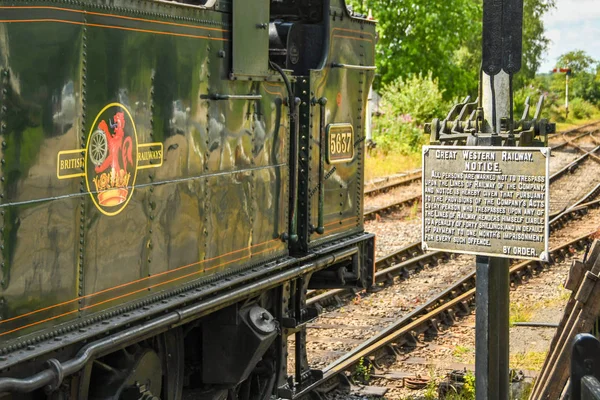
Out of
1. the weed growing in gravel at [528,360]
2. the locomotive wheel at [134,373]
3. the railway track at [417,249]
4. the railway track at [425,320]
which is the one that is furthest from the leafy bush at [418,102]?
the locomotive wheel at [134,373]

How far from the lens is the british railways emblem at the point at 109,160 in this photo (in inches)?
196

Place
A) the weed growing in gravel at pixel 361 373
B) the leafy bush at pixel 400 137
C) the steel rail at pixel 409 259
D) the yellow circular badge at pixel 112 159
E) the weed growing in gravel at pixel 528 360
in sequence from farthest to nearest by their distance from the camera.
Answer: the leafy bush at pixel 400 137 → the steel rail at pixel 409 259 → the weed growing in gravel at pixel 528 360 → the weed growing in gravel at pixel 361 373 → the yellow circular badge at pixel 112 159

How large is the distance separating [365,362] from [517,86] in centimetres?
5097

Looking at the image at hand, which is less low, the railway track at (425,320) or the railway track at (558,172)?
the railway track at (558,172)

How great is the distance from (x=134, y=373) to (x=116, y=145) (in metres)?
1.38

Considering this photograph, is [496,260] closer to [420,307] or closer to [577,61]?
[420,307]

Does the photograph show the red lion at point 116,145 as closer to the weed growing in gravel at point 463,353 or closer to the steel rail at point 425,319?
the steel rail at point 425,319

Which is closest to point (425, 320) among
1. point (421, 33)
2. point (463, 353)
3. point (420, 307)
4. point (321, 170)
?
point (420, 307)

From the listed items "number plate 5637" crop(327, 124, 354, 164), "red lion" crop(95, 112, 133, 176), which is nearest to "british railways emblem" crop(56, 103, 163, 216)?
"red lion" crop(95, 112, 133, 176)

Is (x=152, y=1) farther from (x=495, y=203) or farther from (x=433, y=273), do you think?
(x=433, y=273)

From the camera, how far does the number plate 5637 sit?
8250 millimetres

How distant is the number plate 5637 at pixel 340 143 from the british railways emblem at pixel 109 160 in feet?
9.43

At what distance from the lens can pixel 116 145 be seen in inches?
208

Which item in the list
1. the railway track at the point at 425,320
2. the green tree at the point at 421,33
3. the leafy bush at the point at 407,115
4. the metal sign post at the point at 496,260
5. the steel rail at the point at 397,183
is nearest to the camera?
the metal sign post at the point at 496,260
